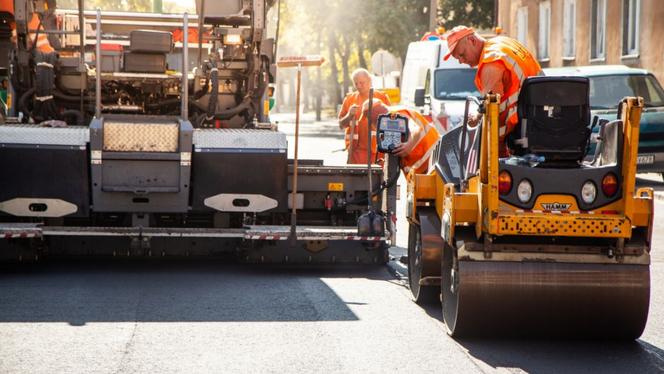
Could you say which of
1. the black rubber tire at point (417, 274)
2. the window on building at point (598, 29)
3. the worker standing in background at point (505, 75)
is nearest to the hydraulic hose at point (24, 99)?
the black rubber tire at point (417, 274)

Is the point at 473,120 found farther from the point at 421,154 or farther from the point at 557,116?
the point at 421,154

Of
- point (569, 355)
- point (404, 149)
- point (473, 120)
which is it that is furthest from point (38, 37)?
point (569, 355)

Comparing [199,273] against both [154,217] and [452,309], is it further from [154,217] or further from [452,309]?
[452,309]

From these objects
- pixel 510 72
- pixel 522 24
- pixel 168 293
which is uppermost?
pixel 522 24

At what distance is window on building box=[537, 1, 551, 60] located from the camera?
120 feet

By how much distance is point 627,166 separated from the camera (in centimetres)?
675

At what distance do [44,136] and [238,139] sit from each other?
1656 mm

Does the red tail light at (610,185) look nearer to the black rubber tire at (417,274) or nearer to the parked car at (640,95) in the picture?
the black rubber tire at (417,274)

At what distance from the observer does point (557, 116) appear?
7.14 m

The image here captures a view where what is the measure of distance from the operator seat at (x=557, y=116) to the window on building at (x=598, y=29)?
24816mm

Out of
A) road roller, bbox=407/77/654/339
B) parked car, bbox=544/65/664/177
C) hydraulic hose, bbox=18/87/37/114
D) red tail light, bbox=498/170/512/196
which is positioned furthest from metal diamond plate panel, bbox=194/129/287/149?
parked car, bbox=544/65/664/177

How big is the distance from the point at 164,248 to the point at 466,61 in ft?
11.3

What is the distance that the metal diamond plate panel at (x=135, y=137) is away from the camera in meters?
9.73

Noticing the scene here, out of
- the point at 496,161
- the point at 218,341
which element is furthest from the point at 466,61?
the point at 218,341
